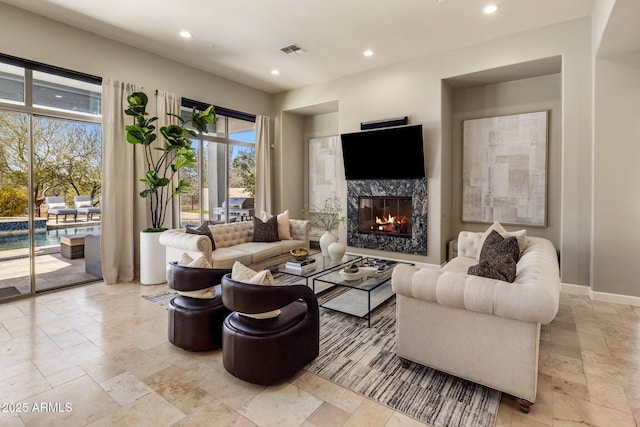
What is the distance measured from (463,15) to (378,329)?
12.8ft

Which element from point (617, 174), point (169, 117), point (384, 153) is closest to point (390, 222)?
point (384, 153)

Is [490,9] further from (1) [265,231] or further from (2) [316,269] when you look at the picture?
(1) [265,231]

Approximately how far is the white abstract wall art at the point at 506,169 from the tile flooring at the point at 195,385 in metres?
2.10

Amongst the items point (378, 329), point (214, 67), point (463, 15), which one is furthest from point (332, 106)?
point (378, 329)

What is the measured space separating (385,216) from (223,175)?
333 cm

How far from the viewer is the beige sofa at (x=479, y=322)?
1.86 meters

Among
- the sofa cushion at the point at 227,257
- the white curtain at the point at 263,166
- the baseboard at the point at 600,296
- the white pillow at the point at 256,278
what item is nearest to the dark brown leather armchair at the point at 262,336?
the white pillow at the point at 256,278

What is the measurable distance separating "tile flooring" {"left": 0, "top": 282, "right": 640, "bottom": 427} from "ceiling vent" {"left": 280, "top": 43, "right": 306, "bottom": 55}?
4.19m

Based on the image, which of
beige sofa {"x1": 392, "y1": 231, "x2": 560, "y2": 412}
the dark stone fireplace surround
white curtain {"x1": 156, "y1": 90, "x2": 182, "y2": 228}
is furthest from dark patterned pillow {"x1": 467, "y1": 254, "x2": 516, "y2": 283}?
white curtain {"x1": 156, "y1": 90, "x2": 182, "y2": 228}

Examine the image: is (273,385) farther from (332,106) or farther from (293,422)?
(332,106)

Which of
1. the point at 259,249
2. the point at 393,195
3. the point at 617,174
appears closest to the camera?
the point at 617,174

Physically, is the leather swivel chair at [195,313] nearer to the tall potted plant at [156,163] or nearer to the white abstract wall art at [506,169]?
the tall potted plant at [156,163]

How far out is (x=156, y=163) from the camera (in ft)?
16.9

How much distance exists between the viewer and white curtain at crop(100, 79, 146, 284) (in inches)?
179
